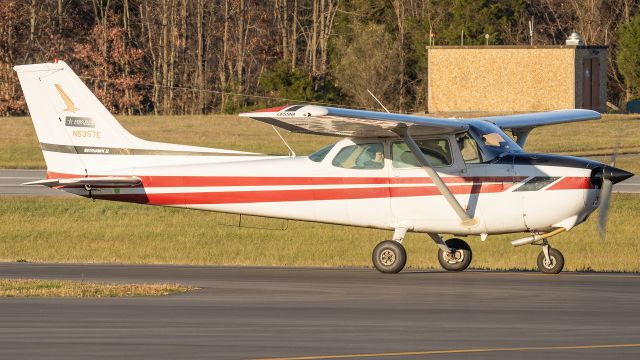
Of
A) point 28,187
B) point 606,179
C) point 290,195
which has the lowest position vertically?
point 28,187

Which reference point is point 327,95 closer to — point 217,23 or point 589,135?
point 217,23

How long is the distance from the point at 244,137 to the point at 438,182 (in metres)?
31.3

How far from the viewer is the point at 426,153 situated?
1806 centimetres

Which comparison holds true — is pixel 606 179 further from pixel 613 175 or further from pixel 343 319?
pixel 343 319

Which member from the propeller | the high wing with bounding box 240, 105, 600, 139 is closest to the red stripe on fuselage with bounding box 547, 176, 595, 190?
the propeller

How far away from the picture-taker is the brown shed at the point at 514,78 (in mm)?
54969

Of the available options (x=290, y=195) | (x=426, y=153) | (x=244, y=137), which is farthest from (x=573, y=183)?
(x=244, y=137)

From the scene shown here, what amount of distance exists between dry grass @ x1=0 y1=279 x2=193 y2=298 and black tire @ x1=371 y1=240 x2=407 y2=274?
315 cm

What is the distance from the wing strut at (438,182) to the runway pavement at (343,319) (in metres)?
0.77

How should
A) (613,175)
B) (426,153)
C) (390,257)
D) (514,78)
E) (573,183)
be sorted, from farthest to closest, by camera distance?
(514,78)
(390,257)
(426,153)
(573,183)
(613,175)

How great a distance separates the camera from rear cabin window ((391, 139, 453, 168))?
1798 centimetres

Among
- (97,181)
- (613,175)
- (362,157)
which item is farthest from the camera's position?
(97,181)

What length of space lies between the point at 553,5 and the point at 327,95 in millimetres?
13255

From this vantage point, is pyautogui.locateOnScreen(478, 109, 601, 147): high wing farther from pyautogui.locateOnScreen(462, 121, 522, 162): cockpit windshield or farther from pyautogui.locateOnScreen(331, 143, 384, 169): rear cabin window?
pyautogui.locateOnScreen(331, 143, 384, 169): rear cabin window
